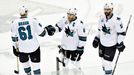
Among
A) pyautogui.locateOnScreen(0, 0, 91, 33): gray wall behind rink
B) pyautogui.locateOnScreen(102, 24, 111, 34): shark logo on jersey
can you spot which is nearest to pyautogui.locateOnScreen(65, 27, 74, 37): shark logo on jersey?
pyautogui.locateOnScreen(102, 24, 111, 34): shark logo on jersey

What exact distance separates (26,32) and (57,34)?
98.9 inches

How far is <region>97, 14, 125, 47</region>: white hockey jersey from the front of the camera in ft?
20.7

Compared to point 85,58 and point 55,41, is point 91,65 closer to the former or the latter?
point 85,58

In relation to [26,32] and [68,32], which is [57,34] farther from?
[26,32]

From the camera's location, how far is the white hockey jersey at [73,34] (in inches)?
258

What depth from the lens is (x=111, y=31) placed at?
641cm

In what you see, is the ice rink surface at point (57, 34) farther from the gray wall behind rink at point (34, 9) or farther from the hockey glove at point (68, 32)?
the hockey glove at point (68, 32)

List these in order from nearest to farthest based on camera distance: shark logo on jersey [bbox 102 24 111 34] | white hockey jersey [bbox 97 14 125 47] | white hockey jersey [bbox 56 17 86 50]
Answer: white hockey jersey [bbox 97 14 125 47] → shark logo on jersey [bbox 102 24 111 34] → white hockey jersey [bbox 56 17 86 50]

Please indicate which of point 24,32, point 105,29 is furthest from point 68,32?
point 24,32

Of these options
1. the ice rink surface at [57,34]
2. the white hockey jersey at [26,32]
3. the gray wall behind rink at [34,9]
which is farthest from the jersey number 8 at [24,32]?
the gray wall behind rink at [34,9]

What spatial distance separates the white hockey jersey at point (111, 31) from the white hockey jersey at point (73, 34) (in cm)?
29

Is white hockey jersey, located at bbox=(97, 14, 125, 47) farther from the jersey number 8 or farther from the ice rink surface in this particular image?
the jersey number 8

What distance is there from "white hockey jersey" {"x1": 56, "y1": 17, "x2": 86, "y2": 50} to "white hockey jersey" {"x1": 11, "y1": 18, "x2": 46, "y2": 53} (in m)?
0.42

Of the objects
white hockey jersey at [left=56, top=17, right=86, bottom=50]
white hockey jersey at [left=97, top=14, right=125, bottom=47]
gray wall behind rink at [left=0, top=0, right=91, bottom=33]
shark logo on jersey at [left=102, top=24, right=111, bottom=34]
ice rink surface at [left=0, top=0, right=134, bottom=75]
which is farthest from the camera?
gray wall behind rink at [left=0, top=0, right=91, bottom=33]
